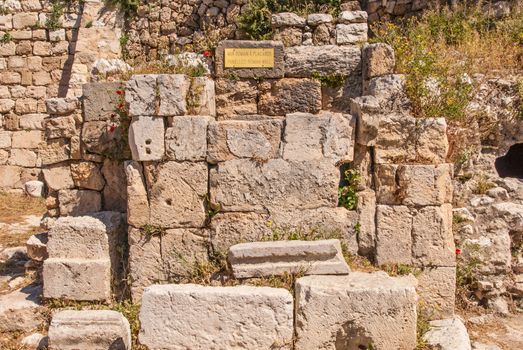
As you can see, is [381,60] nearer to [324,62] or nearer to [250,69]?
[324,62]

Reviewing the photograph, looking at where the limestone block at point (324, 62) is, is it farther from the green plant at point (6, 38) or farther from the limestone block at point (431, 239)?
the green plant at point (6, 38)

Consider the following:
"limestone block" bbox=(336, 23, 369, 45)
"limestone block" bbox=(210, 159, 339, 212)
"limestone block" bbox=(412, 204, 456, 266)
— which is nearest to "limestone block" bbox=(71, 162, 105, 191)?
"limestone block" bbox=(210, 159, 339, 212)

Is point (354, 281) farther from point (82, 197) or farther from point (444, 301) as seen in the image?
point (82, 197)

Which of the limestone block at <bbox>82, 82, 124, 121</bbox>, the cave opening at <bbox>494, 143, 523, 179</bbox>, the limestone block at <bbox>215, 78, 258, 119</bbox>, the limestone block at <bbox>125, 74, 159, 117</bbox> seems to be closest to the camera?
the limestone block at <bbox>125, 74, 159, 117</bbox>

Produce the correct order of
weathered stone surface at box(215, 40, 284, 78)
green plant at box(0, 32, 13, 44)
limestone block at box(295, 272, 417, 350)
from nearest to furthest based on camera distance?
limestone block at box(295, 272, 417, 350) → weathered stone surface at box(215, 40, 284, 78) → green plant at box(0, 32, 13, 44)

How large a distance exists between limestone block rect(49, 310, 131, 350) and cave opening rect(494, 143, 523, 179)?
15.9 feet

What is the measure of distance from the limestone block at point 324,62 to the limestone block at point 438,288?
7.65 ft

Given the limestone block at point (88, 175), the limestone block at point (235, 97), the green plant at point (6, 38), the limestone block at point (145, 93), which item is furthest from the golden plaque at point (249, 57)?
the green plant at point (6, 38)

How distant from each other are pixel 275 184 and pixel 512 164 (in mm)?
3525

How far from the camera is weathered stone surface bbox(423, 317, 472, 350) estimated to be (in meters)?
4.14

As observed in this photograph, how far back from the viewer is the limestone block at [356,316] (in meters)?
4.03

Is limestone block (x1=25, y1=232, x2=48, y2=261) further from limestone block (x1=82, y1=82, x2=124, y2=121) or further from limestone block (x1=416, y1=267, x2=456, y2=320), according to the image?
limestone block (x1=416, y1=267, x2=456, y2=320)

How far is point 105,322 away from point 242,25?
7.47 meters

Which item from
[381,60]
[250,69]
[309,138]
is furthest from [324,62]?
[309,138]
